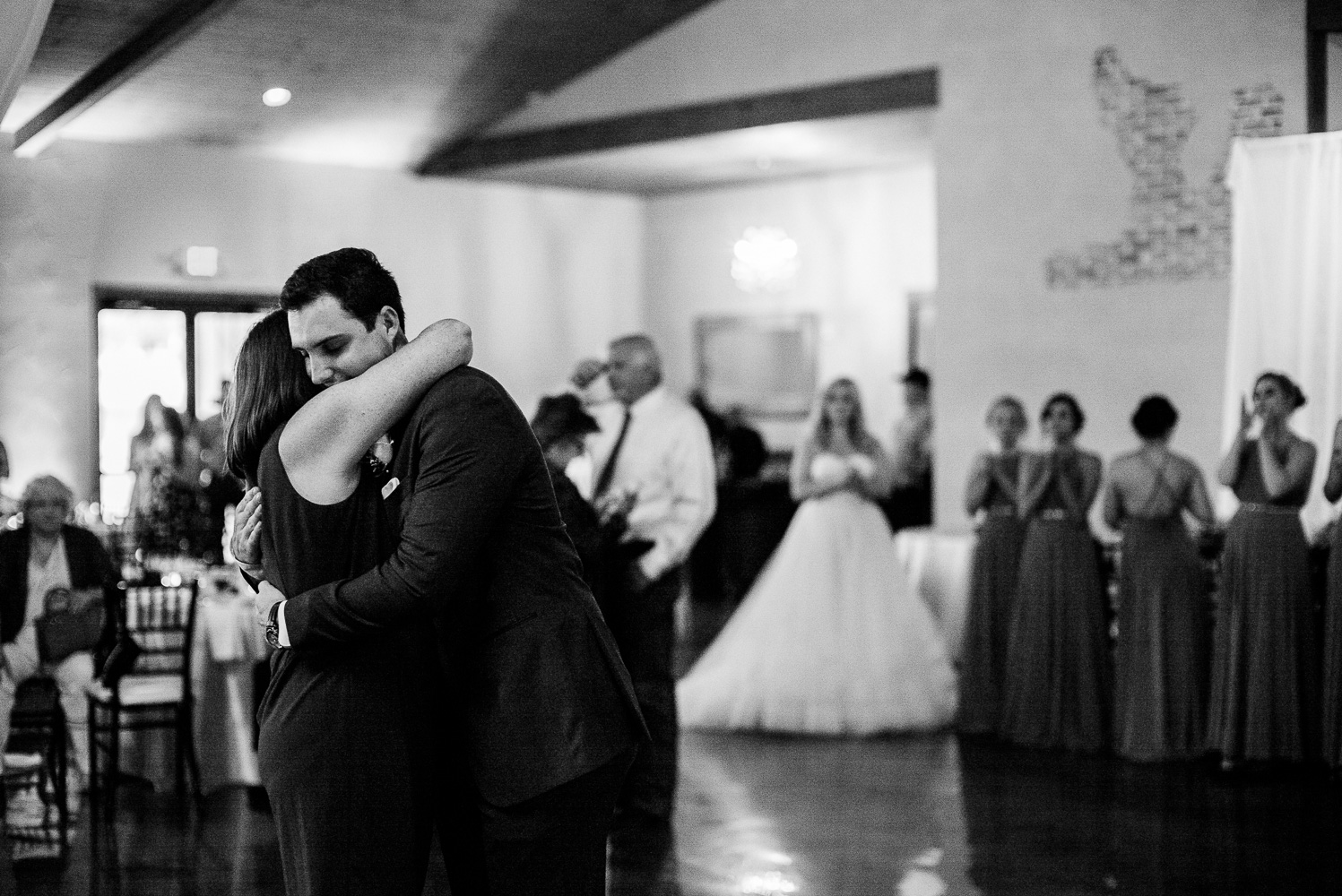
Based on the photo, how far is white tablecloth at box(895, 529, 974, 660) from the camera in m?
8.02

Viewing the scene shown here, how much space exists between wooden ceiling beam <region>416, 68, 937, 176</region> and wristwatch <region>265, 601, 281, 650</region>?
760 centimetres

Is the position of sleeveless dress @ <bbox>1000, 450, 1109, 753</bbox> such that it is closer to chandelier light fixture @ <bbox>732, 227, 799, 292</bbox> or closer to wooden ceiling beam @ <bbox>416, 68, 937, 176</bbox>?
wooden ceiling beam @ <bbox>416, 68, 937, 176</bbox>

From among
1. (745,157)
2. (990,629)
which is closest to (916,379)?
(745,157)

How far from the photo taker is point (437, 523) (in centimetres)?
246

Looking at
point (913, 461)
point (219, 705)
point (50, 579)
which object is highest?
point (913, 461)

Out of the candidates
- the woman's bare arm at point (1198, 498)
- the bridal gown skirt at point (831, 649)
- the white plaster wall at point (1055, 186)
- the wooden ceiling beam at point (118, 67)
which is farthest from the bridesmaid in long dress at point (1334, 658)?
the wooden ceiling beam at point (118, 67)

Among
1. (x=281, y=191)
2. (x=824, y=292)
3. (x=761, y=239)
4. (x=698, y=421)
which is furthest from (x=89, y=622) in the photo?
(x=824, y=292)

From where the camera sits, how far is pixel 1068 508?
273 inches

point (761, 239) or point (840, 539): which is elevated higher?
point (761, 239)

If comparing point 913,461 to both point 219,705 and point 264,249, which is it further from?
point 219,705

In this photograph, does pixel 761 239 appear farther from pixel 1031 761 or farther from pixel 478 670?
pixel 478 670

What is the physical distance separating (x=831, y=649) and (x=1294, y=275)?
8.47 feet

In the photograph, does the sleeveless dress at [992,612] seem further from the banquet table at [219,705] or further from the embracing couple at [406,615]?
the embracing couple at [406,615]

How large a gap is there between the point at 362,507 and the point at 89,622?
4022 millimetres
